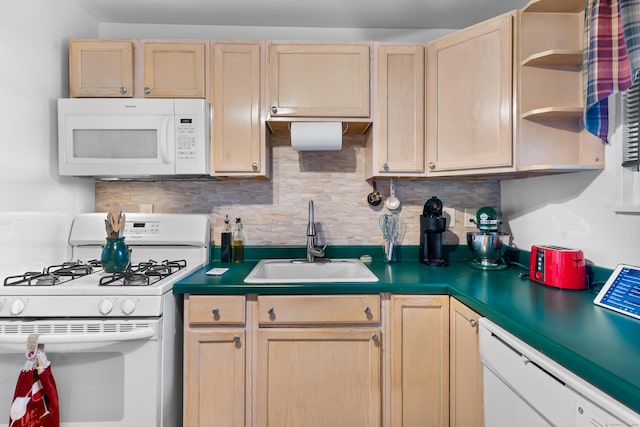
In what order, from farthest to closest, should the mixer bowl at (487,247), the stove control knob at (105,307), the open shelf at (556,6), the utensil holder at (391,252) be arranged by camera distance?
the utensil holder at (391,252) < the mixer bowl at (487,247) < the open shelf at (556,6) < the stove control knob at (105,307)

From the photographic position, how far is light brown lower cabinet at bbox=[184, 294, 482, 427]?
140 centimetres

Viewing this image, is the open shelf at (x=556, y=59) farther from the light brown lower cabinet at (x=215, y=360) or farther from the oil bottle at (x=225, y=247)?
the oil bottle at (x=225, y=247)

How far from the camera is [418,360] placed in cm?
142

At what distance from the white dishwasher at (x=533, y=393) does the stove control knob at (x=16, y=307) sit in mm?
1712

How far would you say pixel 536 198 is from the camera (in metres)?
1.69

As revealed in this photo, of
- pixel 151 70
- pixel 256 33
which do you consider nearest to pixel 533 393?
pixel 151 70

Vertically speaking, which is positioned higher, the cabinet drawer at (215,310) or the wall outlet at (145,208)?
the wall outlet at (145,208)

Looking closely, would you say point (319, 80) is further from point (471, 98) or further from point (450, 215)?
point (450, 215)

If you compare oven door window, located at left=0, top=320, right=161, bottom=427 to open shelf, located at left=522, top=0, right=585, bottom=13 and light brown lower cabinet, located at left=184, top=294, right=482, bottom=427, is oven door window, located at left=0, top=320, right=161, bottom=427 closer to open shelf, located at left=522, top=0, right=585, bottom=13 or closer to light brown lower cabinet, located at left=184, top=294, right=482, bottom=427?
light brown lower cabinet, located at left=184, top=294, right=482, bottom=427

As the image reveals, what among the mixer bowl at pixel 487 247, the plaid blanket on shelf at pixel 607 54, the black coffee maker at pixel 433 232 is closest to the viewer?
the plaid blanket on shelf at pixel 607 54

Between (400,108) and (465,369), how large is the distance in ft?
4.27

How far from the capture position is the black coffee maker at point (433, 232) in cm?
182

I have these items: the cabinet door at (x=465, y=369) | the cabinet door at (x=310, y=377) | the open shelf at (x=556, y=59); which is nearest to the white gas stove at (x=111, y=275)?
the cabinet door at (x=310, y=377)

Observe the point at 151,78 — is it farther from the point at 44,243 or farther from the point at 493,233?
the point at 493,233
